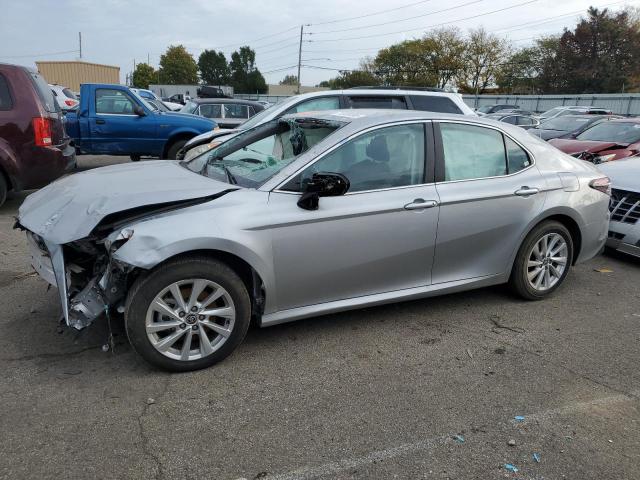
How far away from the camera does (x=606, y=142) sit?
9.25 meters

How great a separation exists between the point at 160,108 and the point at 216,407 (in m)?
10.2

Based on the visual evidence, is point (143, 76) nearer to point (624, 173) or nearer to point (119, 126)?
point (119, 126)

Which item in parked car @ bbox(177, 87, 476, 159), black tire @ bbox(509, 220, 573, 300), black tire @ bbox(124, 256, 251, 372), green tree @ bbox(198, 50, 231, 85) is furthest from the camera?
green tree @ bbox(198, 50, 231, 85)

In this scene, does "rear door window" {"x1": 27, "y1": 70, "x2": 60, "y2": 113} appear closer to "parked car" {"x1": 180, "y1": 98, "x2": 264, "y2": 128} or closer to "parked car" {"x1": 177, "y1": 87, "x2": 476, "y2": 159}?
"parked car" {"x1": 177, "y1": 87, "x2": 476, "y2": 159}

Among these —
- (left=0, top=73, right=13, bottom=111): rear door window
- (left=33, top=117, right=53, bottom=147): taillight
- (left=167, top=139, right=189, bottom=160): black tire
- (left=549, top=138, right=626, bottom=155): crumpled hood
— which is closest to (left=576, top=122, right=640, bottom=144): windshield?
(left=549, top=138, right=626, bottom=155): crumpled hood

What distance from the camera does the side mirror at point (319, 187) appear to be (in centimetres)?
332

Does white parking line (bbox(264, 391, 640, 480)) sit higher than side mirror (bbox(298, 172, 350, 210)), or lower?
lower

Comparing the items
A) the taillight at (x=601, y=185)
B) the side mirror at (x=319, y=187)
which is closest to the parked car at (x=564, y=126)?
the taillight at (x=601, y=185)

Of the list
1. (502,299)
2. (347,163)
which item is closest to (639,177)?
(502,299)

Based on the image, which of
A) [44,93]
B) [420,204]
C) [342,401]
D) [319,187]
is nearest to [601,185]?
[420,204]

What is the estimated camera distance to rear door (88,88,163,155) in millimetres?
10227

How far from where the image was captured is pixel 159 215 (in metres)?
3.12

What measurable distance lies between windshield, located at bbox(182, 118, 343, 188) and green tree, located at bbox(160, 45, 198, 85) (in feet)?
330

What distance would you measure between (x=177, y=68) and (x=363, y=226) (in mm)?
103504
